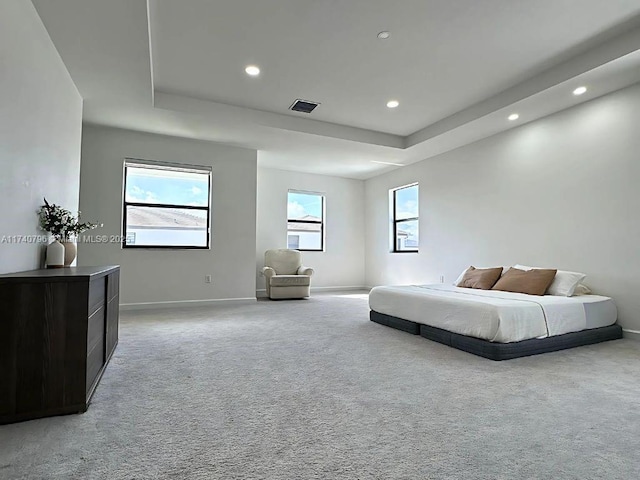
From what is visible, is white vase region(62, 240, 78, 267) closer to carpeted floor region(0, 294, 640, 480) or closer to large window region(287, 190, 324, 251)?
carpeted floor region(0, 294, 640, 480)

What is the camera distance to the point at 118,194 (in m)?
5.31

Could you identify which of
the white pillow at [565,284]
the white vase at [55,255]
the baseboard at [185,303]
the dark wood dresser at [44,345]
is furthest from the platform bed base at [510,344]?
the white vase at [55,255]

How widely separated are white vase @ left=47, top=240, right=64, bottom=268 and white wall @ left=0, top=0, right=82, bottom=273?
0.25 feet

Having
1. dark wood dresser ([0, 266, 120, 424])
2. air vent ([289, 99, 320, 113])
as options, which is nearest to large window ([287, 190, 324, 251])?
air vent ([289, 99, 320, 113])

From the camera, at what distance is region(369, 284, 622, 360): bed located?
295 centimetres

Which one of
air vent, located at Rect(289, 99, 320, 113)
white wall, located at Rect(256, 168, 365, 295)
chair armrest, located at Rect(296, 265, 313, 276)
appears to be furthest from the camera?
white wall, located at Rect(256, 168, 365, 295)

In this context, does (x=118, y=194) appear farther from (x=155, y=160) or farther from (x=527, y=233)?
(x=527, y=233)

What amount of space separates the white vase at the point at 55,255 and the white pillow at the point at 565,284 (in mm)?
4762

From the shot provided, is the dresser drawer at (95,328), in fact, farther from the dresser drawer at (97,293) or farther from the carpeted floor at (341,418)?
the carpeted floor at (341,418)

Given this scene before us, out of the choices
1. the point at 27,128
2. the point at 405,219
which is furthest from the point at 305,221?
the point at 27,128

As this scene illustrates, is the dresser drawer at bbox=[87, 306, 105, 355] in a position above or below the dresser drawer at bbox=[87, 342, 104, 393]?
above

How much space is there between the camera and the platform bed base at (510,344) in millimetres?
2924

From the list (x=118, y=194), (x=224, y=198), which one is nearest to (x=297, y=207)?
(x=224, y=198)

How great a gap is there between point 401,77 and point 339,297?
165 inches
